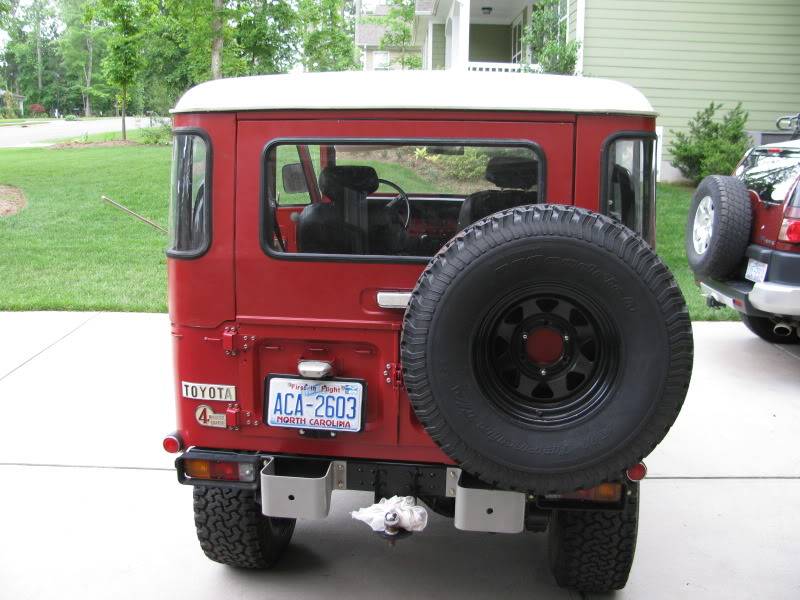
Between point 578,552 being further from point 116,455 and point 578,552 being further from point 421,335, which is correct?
point 116,455

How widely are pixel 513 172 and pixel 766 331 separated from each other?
5300mm

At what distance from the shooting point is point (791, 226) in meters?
6.15

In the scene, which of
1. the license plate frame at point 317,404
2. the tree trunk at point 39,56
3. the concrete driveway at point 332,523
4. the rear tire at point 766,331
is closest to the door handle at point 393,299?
the license plate frame at point 317,404

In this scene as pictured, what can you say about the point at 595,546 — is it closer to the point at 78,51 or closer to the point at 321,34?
the point at 321,34

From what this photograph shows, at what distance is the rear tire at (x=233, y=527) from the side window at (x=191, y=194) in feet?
3.24

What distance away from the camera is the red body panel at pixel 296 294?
10.1 ft

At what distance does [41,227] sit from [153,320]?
5.49m

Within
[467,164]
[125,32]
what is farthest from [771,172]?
[125,32]

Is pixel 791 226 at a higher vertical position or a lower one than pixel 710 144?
lower

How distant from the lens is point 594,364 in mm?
2908

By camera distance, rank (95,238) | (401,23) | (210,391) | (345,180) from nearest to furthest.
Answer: (210,391) < (345,180) < (95,238) < (401,23)

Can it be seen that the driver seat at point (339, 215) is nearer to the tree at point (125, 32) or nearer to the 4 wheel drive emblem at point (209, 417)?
the 4 wheel drive emblem at point (209, 417)

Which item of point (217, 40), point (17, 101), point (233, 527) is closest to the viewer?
point (233, 527)

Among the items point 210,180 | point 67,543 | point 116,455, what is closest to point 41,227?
point 116,455
